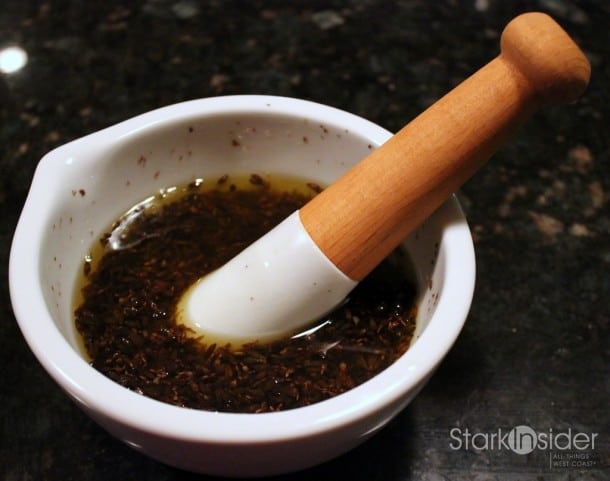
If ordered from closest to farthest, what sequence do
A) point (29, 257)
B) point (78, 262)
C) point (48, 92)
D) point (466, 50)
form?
point (29, 257) → point (78, 262) → point (48, 92) → point (466, 50)

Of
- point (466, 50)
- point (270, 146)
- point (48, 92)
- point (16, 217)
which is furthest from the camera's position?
point (466, 50)

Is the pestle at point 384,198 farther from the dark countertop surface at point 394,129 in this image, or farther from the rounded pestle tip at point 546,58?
the dark countertop surface at point 394,129

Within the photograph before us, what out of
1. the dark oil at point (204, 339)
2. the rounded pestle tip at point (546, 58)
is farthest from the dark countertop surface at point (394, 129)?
the rounded pestle tip at point (546, 58)

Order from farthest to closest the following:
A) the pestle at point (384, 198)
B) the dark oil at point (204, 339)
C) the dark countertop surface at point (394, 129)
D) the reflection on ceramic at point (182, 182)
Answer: the dark countertop surface at point (394, 129) → the dark oil at point (204, 339) → the pestle at point (384, 198) → the reflection on ceramic at point (182, 182)

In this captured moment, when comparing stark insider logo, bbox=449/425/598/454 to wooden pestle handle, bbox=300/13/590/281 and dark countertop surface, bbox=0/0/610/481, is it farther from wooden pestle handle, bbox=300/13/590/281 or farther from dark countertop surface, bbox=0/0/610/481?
wooden pestle handle, bbox=300/13/590/281

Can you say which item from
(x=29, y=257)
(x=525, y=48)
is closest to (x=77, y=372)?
(x=29, y=257)

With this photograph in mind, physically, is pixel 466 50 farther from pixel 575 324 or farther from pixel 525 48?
pixel 525 48

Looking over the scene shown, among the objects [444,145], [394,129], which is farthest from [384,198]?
[394,129]

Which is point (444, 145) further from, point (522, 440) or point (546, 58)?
point (522, 440)
